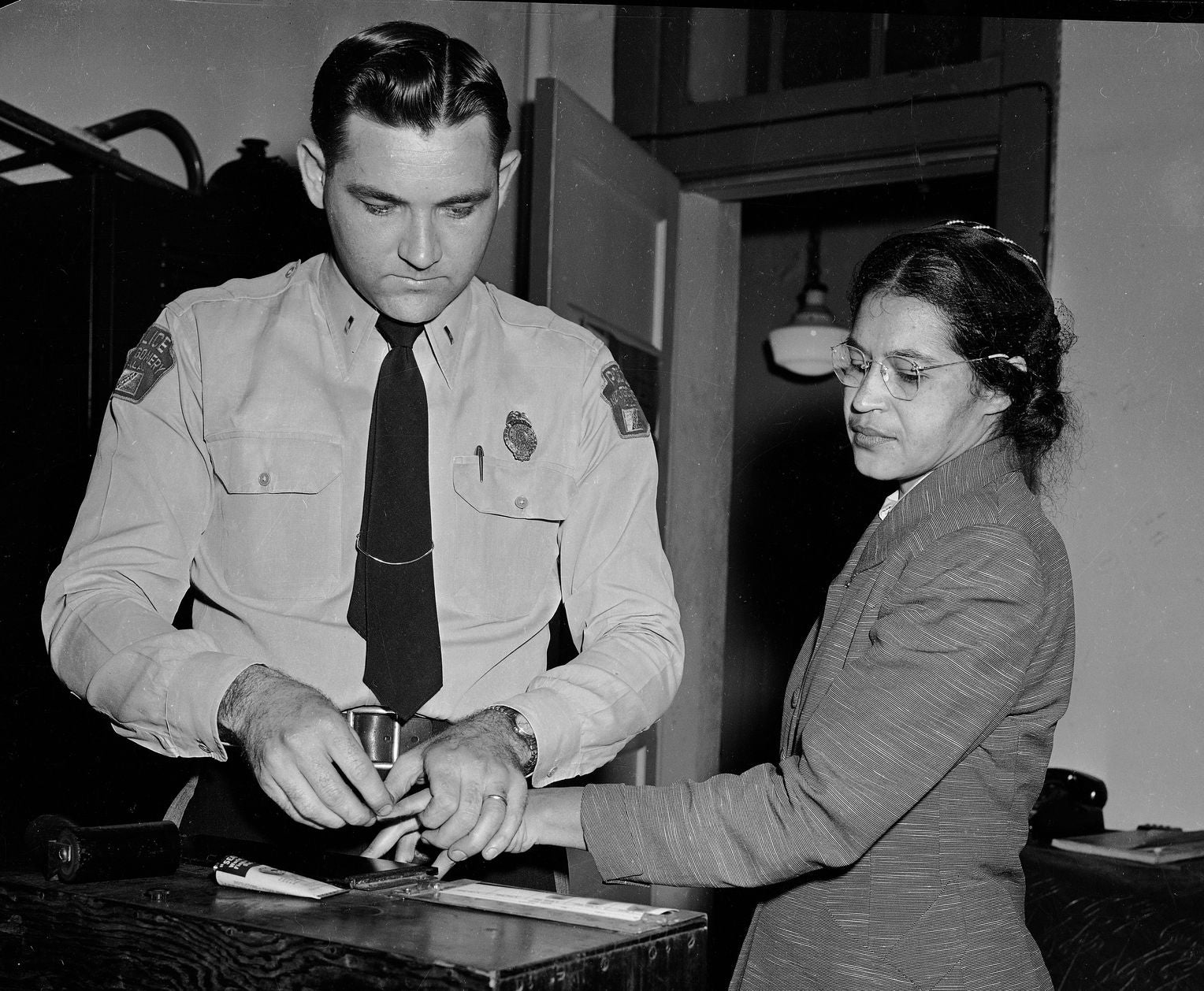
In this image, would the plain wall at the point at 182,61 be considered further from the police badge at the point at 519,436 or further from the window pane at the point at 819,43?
the window pane at the point at 819,43

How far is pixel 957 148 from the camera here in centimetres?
312

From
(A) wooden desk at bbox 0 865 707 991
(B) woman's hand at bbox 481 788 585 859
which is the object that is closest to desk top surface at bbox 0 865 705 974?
(A) wooden desk at bbox 0 865 707 991

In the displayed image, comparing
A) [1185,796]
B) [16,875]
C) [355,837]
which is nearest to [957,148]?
[1185,796]

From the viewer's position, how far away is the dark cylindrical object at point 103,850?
3.23 ft

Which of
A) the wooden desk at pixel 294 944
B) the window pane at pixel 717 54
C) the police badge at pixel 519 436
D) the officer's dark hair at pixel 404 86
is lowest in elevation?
the wooden desk at pixel 294 944

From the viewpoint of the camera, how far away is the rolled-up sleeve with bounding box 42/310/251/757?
1364mm

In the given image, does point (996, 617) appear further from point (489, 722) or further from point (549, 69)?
point (549, 69)

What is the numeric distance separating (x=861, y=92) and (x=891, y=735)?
7.96 feet

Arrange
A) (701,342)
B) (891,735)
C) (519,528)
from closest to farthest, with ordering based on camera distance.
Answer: (891,735), (519,528), (701,342)

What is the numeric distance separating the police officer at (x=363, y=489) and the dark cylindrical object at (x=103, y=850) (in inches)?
11.3

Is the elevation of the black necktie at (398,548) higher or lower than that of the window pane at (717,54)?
lower

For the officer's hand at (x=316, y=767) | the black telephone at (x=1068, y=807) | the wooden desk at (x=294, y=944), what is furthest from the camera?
the black telephone at (x=1068, y=807)

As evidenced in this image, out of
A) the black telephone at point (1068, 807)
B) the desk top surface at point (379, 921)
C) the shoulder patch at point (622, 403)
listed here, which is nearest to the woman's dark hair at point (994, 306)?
the shoulder patch at point (622, 403)

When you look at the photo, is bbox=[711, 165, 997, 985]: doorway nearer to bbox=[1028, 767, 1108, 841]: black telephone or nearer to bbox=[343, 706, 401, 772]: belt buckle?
bbox=[1028, 767, 1108, 841]: black telephone
